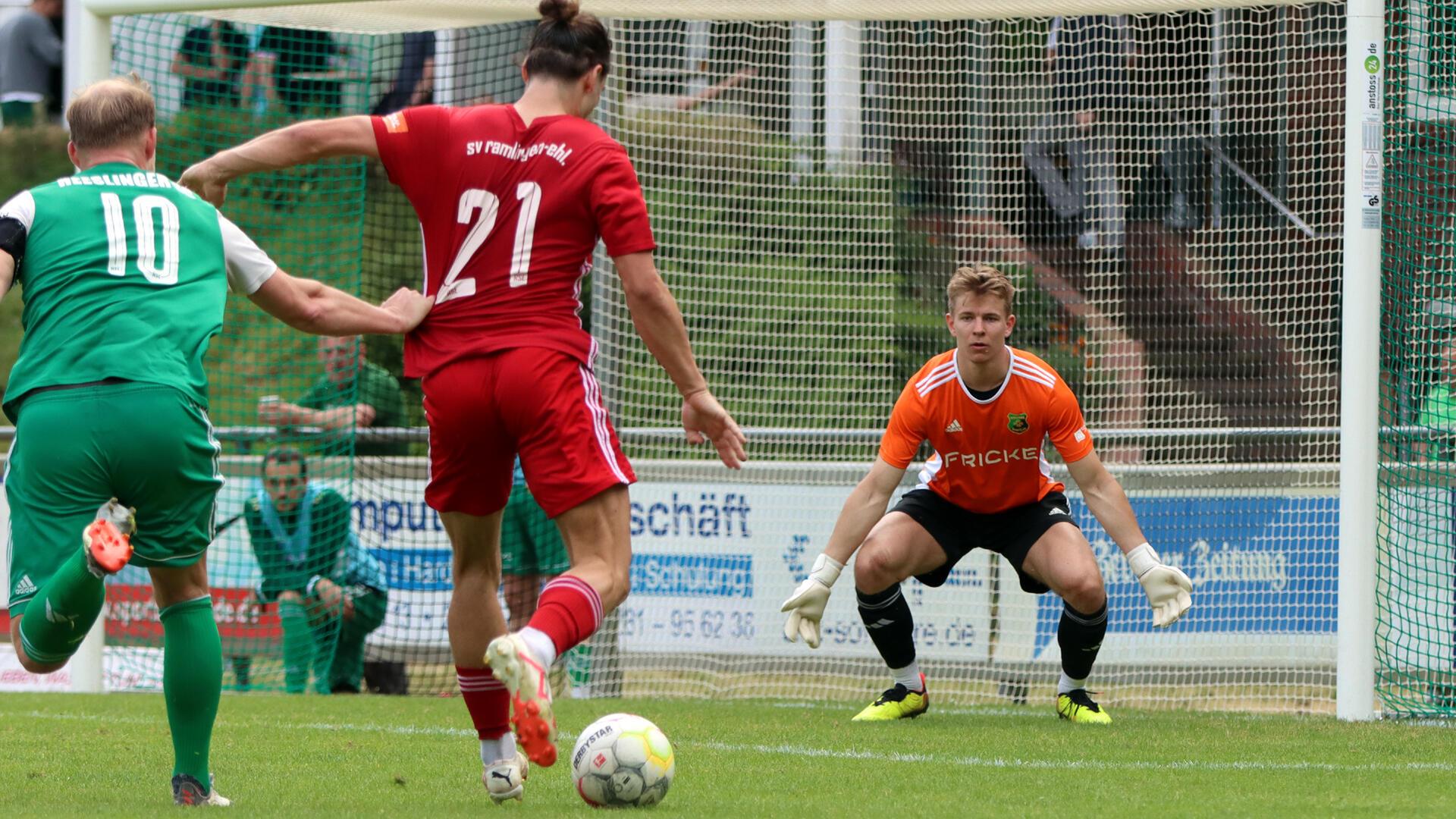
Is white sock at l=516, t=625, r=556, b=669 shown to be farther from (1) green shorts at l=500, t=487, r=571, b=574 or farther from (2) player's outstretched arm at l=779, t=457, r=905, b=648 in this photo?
(1) green shorts at l=500, t=487, r=571, b=574

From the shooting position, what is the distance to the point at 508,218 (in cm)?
442

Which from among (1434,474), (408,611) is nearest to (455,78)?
(408,611)

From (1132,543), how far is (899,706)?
52.5 inches

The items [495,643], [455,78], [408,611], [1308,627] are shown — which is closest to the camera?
[495,643]

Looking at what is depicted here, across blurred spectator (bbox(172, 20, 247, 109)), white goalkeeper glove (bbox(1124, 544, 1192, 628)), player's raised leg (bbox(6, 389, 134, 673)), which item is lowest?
white goalkeeper glove (bbox(1124, 544, 1192, 628))

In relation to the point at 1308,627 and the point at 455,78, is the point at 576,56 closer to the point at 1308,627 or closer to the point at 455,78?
the point at 1308,627

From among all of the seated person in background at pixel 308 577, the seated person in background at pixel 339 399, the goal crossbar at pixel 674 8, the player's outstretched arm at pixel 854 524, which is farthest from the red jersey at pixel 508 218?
the seated person in background at pixel 308 577

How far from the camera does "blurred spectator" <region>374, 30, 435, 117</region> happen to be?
11.7m

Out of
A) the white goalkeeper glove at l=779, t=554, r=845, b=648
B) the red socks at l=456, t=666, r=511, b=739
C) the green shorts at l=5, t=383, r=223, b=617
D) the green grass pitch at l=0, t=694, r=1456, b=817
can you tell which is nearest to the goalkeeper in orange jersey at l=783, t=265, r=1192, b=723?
the white goalkeeper glove at l=779, t=554, r=845, b=648

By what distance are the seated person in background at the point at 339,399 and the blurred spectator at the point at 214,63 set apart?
2257mm

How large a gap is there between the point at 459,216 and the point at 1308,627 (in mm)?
5802

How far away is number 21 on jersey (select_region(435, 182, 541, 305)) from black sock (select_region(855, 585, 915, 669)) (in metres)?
3.14

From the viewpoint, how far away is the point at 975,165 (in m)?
9.47

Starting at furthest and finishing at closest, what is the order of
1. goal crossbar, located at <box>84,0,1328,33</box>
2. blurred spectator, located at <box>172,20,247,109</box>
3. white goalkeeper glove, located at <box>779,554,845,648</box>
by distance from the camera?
blurred spectator, located at <box>172,20,247,109</box> < goal crossbar, located at <box>84,0,1328,33</box> < white goalkeeper glove, located at <box>779,554,845,648</box>
